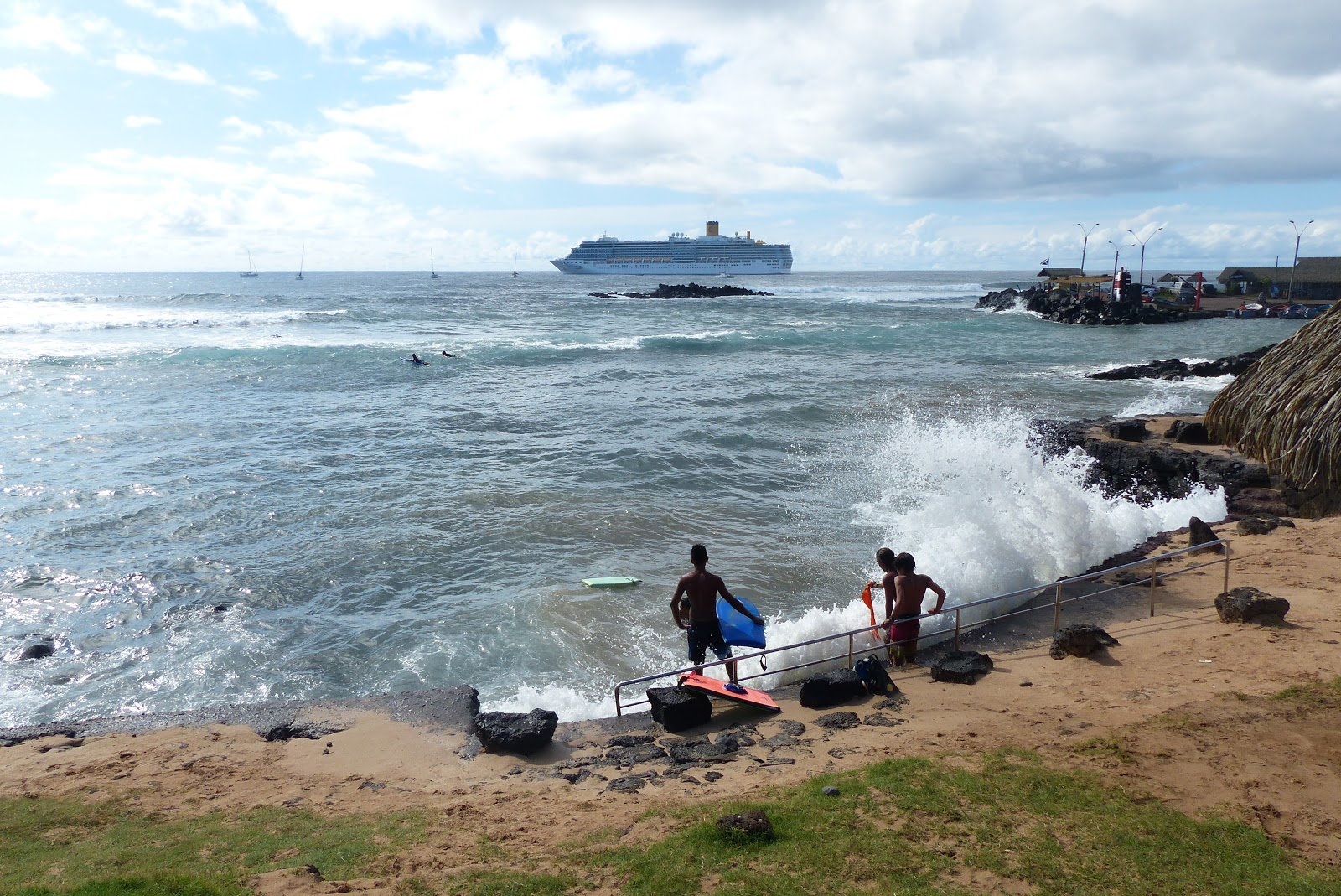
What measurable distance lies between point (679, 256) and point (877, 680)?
387 feet

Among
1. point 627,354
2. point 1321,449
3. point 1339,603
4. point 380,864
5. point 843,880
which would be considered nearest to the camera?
point 843,880

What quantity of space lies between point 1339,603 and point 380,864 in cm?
931

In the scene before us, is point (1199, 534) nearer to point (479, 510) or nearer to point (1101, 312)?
point (479, 510)

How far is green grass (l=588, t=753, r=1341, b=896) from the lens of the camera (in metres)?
4.29

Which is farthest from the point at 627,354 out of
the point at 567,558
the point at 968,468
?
the point at 567,558

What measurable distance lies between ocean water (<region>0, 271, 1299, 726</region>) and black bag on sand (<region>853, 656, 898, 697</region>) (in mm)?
1798

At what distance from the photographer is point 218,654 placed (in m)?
9.30

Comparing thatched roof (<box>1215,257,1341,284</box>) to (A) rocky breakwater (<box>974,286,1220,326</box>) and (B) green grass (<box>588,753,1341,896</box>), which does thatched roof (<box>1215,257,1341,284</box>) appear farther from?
(B) green grass (<box>588,753,1341,896</box>)

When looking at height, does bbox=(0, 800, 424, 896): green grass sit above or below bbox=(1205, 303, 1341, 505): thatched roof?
below

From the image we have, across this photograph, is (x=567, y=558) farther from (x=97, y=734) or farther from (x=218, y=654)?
(x=97, y=734)

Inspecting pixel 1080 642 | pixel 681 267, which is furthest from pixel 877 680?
pixel 681 267

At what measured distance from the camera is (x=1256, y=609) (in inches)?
310

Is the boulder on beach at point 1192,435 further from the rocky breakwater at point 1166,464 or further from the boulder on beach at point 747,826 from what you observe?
the boulder on beach at point 747,826

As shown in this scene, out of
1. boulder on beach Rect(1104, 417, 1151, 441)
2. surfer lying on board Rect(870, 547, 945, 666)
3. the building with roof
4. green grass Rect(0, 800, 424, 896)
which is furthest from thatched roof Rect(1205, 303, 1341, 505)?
the building with roof
